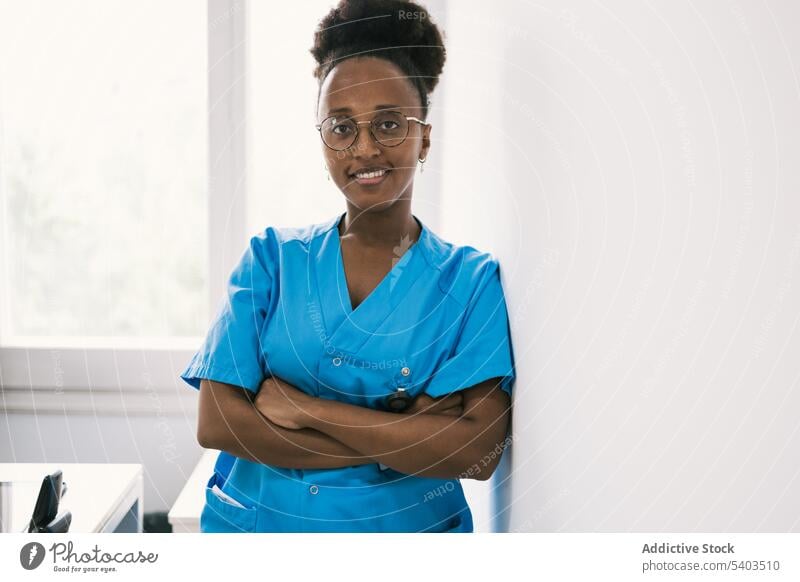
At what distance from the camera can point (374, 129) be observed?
28.3 inches

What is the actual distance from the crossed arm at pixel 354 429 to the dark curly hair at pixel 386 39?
30 cm

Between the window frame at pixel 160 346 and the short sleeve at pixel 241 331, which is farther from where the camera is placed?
the window frame at pixel 160 346

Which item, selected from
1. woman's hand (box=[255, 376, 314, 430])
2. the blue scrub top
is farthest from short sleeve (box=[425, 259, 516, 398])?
woman's hand (box=[255, 376, 314, 430])

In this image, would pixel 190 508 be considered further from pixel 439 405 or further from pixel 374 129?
pixel 374 129

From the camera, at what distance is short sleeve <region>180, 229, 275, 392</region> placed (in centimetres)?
76

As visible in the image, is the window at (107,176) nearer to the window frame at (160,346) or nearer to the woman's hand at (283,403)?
the window frame at (160,346)

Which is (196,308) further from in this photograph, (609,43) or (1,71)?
(609,43)

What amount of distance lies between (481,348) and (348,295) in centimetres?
15

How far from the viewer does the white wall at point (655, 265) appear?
379 millimetres

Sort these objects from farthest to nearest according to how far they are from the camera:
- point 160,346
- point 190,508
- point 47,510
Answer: point 160,346 < point 190,508 < point 47,510

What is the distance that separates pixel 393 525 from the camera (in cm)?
76

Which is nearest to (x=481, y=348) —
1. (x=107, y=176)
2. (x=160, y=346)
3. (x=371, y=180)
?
(x=371, y=180)

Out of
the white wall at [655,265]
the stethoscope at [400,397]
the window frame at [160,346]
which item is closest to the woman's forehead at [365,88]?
the white wall at [655,265]
